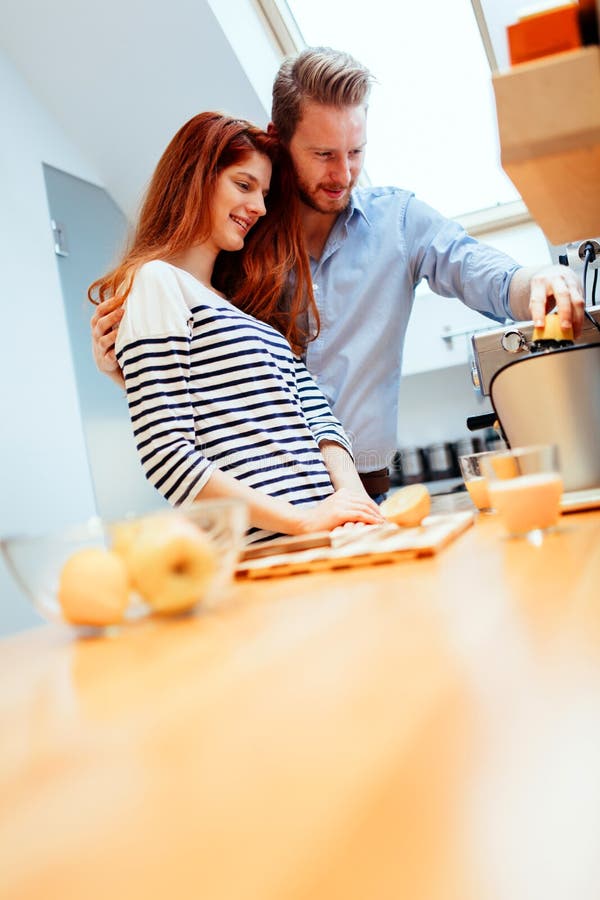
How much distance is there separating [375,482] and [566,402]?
865mm

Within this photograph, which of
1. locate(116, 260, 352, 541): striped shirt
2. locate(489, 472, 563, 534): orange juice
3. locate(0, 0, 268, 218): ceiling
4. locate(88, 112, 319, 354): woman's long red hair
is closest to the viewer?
locate(489, 472, 563, 534): orange juice

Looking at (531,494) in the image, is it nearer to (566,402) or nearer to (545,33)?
(566,402)

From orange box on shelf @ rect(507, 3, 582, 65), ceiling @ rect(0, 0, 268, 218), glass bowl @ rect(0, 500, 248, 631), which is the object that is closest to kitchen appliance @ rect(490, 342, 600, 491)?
orange box on shelf @ rect(507, 3, 582, 65)

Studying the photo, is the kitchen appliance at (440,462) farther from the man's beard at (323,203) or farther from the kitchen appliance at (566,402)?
the kitchen appliance at (566,402)

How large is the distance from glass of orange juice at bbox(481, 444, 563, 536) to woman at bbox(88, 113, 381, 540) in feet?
1.16

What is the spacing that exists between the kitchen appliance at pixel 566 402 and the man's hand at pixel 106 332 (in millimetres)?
661

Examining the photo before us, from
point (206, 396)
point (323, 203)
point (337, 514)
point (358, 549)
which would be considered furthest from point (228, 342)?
point (323, 203)

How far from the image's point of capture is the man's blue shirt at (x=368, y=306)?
198 cm

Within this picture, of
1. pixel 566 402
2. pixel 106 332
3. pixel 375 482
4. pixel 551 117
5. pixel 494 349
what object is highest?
pixel 551 117

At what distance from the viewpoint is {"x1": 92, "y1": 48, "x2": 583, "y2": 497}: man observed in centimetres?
185

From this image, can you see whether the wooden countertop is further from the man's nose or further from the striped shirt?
the man's nose

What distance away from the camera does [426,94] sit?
152 inches

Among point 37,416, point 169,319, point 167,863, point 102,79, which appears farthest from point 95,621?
point 102,79

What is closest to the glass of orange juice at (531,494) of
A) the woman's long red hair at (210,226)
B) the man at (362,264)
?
the woman's long red hair at (210,226)
